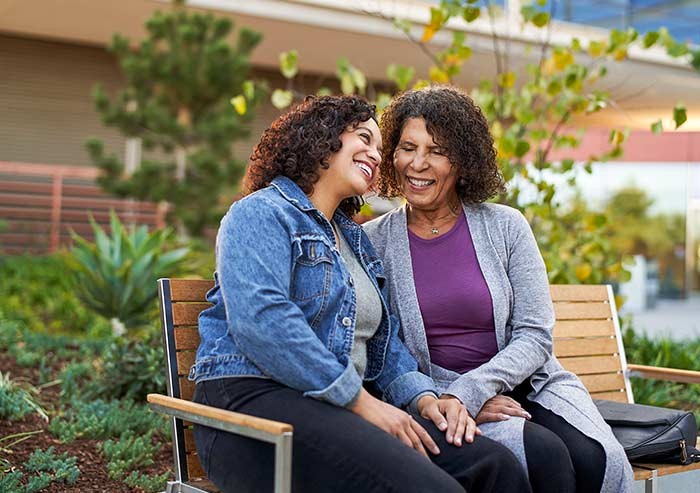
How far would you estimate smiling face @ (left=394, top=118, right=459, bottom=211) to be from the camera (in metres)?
3.00

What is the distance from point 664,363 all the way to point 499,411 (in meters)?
3.95

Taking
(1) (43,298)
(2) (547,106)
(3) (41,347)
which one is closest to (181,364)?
(2) (547,106)

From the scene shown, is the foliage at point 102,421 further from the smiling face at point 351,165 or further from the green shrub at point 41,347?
the smiling face at point 351,165

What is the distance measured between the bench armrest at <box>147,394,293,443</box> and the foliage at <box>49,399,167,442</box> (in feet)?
6.18

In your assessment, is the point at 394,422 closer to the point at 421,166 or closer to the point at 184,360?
the point at 184,360

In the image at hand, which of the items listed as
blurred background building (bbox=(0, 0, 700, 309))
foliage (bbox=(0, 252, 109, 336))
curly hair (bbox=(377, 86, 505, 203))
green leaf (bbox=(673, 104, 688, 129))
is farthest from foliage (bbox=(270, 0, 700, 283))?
blurred background building (bbox=(0, 0, 700, 309))

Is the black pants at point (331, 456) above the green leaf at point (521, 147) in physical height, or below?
below

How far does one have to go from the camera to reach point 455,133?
Result: 3.03 meters

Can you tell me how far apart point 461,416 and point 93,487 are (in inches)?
67.6

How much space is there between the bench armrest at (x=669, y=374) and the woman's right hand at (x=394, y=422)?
147 centimetres

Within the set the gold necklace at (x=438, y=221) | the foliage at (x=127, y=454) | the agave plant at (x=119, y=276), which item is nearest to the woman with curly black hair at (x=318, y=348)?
the gold necklace at (x=438, y=221)

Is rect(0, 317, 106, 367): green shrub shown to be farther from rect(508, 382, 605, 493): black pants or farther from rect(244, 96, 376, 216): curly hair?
rect(508, 382, 605, 493): black pants

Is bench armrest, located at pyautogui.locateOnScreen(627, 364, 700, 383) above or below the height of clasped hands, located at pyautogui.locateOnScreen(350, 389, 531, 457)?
below

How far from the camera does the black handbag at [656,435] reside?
287 cm
